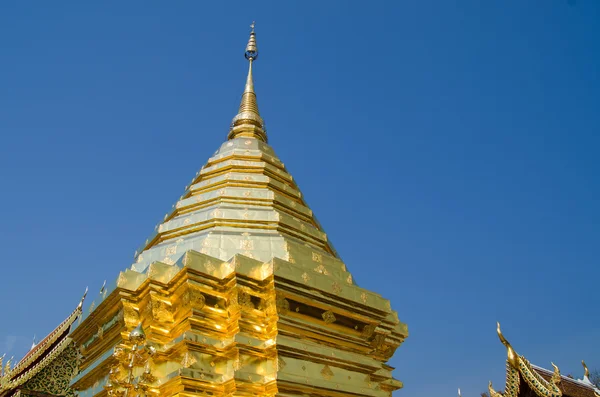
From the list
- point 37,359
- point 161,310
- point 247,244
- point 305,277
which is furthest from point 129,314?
point 37,359

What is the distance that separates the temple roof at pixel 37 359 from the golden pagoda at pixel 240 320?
293 centimetres

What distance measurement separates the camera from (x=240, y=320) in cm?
574

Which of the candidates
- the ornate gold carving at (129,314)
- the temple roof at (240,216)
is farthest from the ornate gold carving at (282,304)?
the ornate gold carving at (129,314)

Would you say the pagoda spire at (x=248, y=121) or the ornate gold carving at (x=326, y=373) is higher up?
the pagoda spire at (x=248, y=121)

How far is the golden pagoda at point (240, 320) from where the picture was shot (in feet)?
18.0

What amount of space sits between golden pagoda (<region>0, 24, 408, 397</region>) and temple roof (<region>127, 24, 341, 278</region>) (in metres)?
0.02

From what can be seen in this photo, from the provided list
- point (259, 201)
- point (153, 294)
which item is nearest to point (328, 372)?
point (153, 294)

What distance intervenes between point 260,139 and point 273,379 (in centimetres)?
563

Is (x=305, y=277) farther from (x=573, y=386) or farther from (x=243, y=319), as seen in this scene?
(x=573, y=386)

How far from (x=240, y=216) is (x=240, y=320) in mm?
1890

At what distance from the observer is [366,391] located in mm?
6156

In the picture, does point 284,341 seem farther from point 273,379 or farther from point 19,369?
point 19,369

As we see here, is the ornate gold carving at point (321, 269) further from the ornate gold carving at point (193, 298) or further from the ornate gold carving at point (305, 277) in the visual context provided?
the ornate gold carving at point (193, 298)

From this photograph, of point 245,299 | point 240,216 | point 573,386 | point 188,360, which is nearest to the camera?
point 188,360
